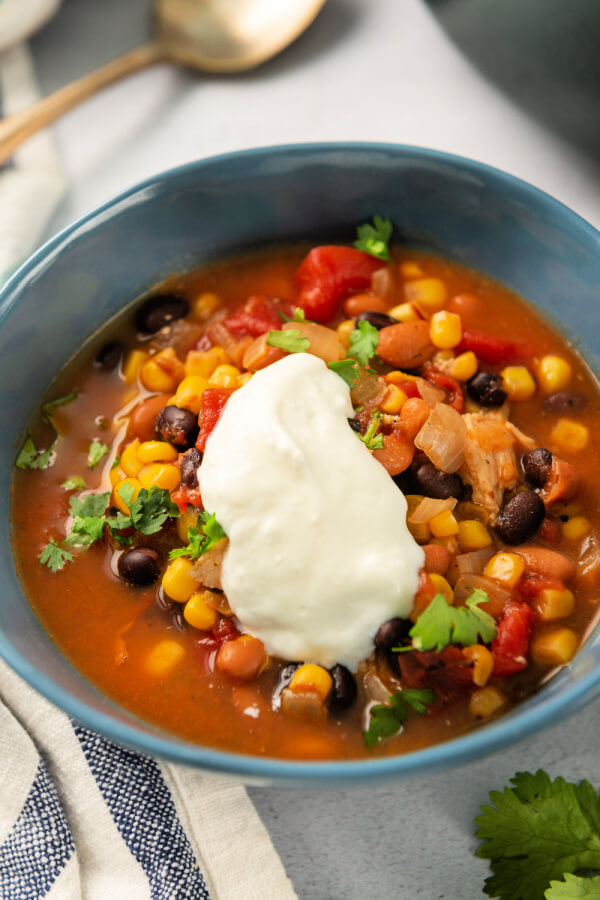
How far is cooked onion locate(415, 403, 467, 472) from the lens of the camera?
3.89 m

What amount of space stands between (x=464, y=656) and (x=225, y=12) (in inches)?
167

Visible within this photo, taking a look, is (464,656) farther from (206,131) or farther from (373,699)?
(206,131)

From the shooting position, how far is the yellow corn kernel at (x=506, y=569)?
3.71 metres

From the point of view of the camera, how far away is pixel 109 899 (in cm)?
365

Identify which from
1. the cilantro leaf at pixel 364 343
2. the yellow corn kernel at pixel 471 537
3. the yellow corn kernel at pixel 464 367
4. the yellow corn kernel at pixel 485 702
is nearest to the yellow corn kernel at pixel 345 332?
the cilantro leaf at pixel 364 343

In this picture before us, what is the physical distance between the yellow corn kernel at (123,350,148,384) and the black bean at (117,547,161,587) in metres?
0.95

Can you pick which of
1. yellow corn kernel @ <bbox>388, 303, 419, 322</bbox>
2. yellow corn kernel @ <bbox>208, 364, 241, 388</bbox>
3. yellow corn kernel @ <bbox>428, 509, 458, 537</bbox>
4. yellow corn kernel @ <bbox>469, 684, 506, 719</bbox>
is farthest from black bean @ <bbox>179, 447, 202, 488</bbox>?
yellow corn kernel @ <bbox>469, 684, 506, 719</bbox>

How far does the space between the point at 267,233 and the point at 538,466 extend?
1855 mm

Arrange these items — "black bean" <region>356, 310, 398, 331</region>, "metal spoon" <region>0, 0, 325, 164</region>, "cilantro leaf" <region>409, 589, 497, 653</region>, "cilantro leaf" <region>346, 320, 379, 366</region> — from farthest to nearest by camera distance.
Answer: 1. "metal spoon" <region>0, 0, 325, 164</region>
2. "black bean" <region>356, 310, 398, 331</region>
3. "cilantro leaf" <region>346, 320, 379, 366</region>
4. "cilantro leaf" <region>409, 589, 497, 653</region>

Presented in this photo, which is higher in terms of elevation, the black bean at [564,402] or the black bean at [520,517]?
the black bean at [564,402]

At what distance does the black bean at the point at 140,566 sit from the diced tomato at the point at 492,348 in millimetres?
1729

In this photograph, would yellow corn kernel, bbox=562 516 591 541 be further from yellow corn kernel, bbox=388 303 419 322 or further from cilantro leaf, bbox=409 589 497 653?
yellow corn kernel, bbox=388 303 419 322

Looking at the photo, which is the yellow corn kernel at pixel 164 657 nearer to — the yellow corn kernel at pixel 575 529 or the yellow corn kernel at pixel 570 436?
the yellow corn kernel at pixel 575 529

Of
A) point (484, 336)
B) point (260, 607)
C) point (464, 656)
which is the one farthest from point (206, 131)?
point (464, 656)
